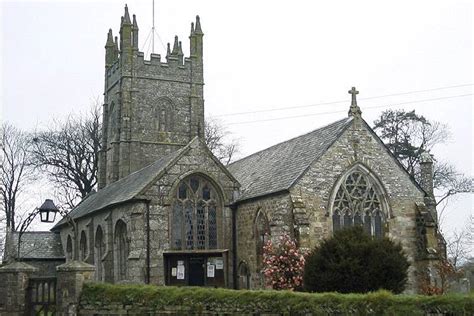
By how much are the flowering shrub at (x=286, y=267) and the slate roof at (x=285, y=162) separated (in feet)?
8.35

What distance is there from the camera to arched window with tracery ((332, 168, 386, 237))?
87.8 feet

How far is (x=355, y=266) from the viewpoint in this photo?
802 inches

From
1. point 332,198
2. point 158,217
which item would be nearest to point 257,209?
point 332,198

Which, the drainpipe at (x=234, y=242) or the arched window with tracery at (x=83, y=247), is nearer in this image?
the drainpipe at (x=234, y=242)

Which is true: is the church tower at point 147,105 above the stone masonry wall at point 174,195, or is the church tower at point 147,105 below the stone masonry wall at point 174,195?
above

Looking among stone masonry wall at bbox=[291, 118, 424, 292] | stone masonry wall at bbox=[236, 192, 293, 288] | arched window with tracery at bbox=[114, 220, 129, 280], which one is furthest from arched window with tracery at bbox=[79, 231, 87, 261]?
stone masonry wall at bbox=[291, 118, 424, 292]

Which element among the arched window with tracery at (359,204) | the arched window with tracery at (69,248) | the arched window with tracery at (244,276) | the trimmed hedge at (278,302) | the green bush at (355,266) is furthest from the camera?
the arched window with tracery at (69,248)

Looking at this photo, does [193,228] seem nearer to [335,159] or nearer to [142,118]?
[335,159]

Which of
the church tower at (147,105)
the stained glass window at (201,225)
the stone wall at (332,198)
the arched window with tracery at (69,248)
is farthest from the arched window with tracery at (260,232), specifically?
the arched window with tracery at (69,248)

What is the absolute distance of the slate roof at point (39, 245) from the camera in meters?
41.0

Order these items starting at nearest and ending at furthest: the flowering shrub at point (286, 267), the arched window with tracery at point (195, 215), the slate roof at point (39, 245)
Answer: the flowering shrub at point (286, 267), the arched window with tracery at point (195, 215), the slate roof at point (39, 245)

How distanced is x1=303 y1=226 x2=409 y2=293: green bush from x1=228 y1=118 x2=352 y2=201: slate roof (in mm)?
4870

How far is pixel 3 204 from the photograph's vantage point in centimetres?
5031

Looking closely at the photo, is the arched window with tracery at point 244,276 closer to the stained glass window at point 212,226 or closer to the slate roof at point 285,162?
the stained glass window at point 212,226
